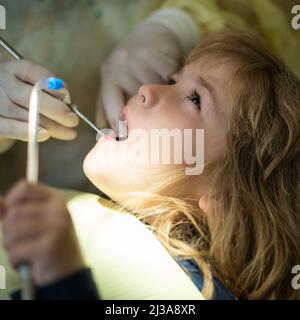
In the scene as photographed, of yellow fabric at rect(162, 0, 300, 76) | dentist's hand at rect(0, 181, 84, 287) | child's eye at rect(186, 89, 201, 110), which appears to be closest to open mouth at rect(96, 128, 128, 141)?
child's eye at rect(186, 89, 201, 110)

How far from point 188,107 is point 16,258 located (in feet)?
1.06

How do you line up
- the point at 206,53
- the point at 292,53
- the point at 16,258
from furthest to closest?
the point at 292,53 < the point at 206,53 < the point at 16,258

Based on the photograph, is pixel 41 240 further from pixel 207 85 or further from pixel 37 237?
pixel 207 85

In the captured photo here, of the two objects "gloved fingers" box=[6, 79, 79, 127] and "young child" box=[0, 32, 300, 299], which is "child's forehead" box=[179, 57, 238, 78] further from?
"gloved fingers" box=[6, 79, 79, 127]

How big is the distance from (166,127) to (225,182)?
0.37 feet

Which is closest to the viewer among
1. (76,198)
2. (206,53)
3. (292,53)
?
(76,198)

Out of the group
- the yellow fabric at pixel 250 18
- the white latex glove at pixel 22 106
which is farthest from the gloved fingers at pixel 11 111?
the yellow fabric at pixel 250 18

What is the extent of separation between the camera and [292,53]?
874mm

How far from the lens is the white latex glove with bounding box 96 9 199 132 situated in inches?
31.8

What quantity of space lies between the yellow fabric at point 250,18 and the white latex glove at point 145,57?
2 centimetres

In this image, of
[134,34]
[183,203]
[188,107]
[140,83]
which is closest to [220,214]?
[183,203]

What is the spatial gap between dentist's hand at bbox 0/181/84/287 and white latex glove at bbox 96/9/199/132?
0.29 m
